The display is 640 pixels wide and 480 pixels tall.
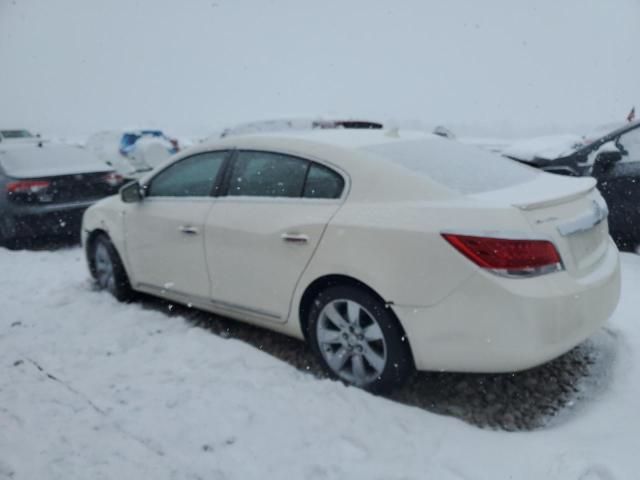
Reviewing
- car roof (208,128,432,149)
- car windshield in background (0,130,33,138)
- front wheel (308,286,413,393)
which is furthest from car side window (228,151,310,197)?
car windshield in background (0,130,33,138)

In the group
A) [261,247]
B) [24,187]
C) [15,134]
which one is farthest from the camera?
[15,134]

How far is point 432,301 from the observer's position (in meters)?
2.84

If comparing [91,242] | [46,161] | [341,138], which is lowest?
[91,242]

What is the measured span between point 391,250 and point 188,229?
1.72m

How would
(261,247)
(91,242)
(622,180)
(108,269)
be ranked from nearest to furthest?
(261,247), (108,269), (91,242), (622,180)

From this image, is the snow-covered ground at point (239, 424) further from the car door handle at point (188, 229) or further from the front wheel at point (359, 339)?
the car door handle at point (188, 229)

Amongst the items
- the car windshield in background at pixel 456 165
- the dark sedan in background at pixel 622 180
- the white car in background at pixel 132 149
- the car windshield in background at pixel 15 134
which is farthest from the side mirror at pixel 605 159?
the car windshield in background at pixel 15 134

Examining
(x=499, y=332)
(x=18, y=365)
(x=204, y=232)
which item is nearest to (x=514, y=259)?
(x=499, y=332)

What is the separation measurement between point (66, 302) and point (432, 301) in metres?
3.56

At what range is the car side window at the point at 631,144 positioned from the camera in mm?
5871

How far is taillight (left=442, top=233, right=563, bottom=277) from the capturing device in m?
2.68

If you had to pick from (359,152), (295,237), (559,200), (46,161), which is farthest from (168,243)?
(46,161)

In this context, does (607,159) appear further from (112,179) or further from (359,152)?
(112,179)

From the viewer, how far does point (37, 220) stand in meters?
6.95
